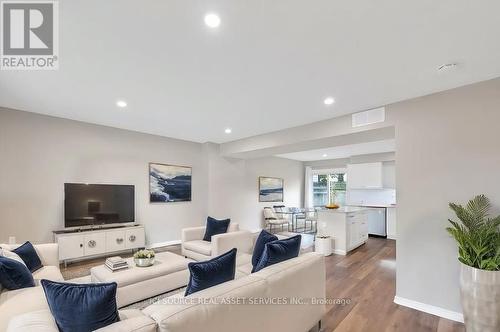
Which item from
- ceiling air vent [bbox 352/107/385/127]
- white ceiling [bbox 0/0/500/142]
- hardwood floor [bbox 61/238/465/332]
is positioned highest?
white ceiling [bbox 0/0/500/142]

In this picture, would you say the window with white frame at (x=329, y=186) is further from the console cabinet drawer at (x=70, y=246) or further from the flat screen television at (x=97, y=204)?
the console cabinet drawer at (x=70, y=246)

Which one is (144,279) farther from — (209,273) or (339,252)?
(339,252)

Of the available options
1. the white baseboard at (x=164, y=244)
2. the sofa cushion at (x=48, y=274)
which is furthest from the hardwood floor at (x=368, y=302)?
the white baseboard at (x=164, y=244)

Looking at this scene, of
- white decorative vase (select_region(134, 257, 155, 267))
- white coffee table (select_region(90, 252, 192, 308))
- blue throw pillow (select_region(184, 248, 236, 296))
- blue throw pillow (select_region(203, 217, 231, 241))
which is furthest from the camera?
blue throw pillow (select_region(203, 217, 231, 241))

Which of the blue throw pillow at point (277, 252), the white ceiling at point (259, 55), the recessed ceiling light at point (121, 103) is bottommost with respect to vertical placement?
the blue throw pillow at point (277, 252)

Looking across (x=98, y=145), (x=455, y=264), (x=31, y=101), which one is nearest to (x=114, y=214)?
(x=98, y=145)

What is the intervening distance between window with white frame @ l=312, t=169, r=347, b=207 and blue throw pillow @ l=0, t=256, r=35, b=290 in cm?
873

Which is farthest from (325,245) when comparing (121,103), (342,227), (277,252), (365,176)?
(121,103)

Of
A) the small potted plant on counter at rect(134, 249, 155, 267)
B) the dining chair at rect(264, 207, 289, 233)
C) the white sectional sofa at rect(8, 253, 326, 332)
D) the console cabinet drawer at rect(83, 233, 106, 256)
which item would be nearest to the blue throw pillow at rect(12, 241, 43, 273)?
the small potted plant on counter at rect(134, 249, 155, 267)

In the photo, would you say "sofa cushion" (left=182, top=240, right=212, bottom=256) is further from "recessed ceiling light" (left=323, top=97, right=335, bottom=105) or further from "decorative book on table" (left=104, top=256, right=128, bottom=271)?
"recessed ceiling light" (left=323, top=97, right=335, bottom=105)

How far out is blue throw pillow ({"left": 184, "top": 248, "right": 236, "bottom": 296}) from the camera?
1.64m

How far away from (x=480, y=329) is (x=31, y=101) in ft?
19.8

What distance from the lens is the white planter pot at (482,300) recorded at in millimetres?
2191

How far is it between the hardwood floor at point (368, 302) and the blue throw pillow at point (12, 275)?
2.89 metres
